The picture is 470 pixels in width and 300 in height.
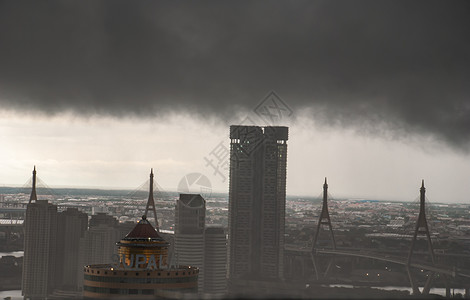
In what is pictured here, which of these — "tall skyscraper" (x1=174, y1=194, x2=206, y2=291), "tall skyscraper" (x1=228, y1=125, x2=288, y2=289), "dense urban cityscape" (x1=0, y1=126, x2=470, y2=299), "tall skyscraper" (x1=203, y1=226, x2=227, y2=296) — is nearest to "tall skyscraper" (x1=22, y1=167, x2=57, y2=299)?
"dense urban cityscape" (x1=0, y1=126, x2=470, y2=299)

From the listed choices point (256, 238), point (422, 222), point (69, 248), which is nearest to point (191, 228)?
point (69, 248)

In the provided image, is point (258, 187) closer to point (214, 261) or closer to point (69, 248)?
point (69, 248)

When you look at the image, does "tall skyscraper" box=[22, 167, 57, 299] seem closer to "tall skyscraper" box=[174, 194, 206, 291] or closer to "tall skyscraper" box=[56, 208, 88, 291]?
"tall skyscraper" box=[56, 208, 88, 291]

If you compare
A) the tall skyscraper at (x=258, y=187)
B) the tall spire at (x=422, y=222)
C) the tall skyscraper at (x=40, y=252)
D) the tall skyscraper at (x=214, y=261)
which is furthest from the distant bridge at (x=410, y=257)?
the tall skyscraper at (x=40, y=252)

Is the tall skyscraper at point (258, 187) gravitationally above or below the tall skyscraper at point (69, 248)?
above

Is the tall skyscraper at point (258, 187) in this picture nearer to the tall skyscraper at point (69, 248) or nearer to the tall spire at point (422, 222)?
the tall spire at point (422, 222)

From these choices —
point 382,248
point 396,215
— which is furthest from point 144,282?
point 396,215

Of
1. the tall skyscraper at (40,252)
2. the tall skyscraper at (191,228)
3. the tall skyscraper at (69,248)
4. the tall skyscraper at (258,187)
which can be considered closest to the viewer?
the tall skyscraper at (191,228)
